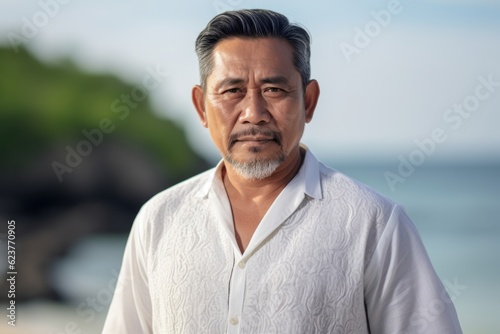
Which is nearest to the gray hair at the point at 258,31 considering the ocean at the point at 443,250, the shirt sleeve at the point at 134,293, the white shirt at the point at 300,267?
the white shirt at the point at 300,267

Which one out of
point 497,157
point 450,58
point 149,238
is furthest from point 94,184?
point 149,238

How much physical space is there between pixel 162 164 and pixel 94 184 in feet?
4.26

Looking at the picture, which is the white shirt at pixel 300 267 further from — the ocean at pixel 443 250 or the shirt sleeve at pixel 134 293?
A: the ocean at pixel 443 250

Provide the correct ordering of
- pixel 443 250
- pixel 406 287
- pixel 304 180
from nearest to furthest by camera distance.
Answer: pixel 406 287
pixel 304 180
pixel 443 250

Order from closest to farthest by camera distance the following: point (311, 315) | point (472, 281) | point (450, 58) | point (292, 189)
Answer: point (311, 315) < point (292, 189) < point (472, 281) < point (450, 58)

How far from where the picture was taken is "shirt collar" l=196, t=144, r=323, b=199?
1.99 m

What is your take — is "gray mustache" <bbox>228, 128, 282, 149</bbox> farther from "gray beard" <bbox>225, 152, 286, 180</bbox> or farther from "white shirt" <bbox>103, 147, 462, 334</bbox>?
"white shirt" <bbox>103, 147, 462, 334</bbox>

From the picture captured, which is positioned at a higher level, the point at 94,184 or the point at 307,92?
the point at 307,92

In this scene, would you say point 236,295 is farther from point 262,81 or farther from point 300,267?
point 262,81

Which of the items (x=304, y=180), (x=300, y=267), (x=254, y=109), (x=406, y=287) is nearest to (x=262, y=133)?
(x=254, y=109)

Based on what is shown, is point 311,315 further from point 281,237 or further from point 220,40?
point 220,40

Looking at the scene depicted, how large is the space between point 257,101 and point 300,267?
0.36 meters

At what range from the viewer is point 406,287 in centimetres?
188

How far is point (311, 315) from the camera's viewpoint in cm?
187
